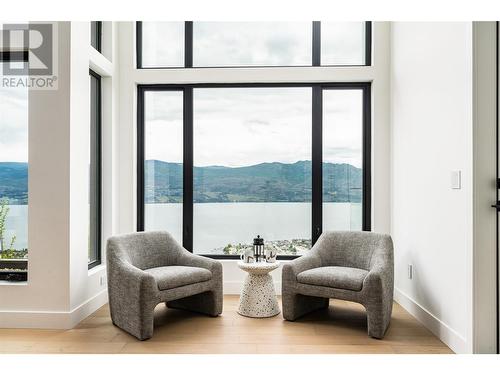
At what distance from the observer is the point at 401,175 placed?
12.5ft

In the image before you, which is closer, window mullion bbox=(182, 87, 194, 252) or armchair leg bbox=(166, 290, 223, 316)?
armchair leg bbox=(166, 290, 223, 316)

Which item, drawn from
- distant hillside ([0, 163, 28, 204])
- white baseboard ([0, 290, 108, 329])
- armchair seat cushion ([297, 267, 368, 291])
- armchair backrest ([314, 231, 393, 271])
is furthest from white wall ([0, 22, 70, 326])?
armchair backrest ([314, 231, 393, 271])

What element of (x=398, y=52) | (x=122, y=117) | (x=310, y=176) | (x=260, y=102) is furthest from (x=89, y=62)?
(x=398, y=52)

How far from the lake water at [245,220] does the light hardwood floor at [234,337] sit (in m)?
1.02

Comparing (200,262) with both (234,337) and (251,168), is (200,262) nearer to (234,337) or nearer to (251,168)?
(234,337)

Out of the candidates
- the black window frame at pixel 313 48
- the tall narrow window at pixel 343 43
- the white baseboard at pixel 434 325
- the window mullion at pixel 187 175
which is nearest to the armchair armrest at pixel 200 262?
the window mullion at pixel 187 175

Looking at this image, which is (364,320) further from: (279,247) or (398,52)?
(398,52)

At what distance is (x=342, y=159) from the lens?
4.29 m

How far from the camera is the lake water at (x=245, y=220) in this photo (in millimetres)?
4273

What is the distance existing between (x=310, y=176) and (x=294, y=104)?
2.60ft

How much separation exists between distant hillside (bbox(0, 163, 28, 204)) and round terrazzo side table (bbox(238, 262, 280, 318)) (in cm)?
191

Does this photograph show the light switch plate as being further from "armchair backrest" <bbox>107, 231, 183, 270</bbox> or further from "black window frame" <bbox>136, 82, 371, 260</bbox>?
"armchair backrest" <bbox>107, 231, 183, 270</bbox>

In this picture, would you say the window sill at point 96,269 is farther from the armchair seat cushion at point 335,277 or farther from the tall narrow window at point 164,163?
the armchair seat cushion at point 335,277

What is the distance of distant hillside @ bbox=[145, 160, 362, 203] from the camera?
4.31 metres
